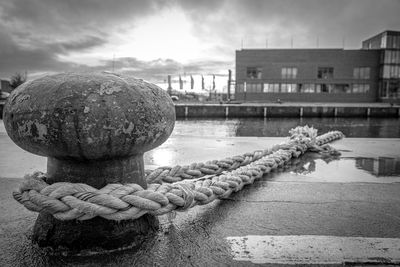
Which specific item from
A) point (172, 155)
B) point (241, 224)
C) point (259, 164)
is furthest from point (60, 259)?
point (172, 155)

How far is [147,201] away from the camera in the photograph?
59.9 inches

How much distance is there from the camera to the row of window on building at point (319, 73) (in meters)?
56.7

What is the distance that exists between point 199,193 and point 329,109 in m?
33.2

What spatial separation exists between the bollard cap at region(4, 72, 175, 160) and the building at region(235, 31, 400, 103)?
56.5m

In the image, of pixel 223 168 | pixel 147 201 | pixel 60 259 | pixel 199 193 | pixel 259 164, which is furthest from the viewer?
pixel 259 164

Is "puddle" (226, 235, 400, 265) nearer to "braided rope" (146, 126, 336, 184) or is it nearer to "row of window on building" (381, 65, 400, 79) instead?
"braided rope" (146, 126, 336, 184)

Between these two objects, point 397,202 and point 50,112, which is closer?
point 50,112

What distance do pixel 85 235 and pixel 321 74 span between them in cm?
6108

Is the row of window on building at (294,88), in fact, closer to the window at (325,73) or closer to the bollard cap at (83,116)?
the window at (325,73)

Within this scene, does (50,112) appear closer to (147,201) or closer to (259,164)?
(147,201)

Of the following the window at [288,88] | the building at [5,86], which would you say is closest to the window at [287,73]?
the window at [288,88]

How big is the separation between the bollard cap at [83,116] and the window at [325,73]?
199 feet

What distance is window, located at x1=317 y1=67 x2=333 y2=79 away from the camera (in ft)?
187

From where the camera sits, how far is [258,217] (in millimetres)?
1961
